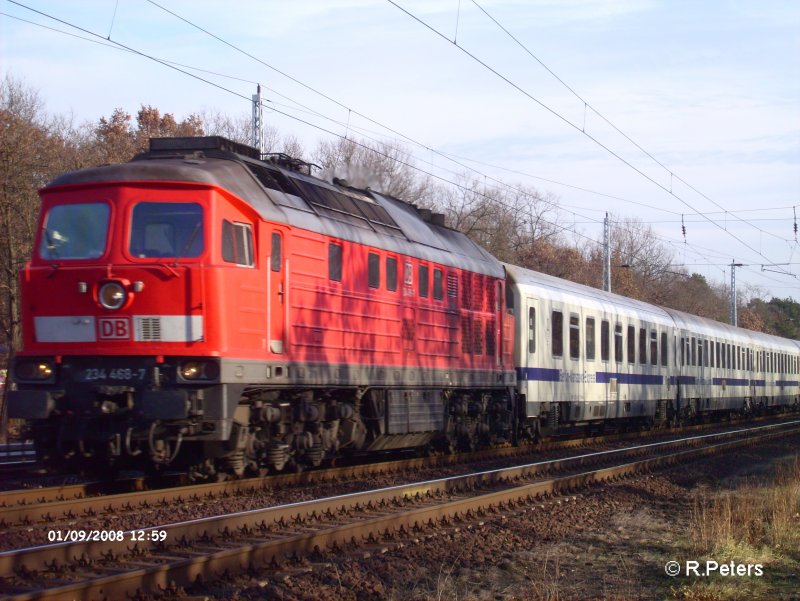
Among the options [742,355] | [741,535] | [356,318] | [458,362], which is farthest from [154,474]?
[742,355]

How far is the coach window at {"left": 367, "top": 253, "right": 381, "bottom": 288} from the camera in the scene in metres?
15.7

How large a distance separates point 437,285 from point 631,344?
41.2 ft

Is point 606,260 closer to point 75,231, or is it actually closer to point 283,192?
point 283,192

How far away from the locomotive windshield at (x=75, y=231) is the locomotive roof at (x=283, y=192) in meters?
0.38

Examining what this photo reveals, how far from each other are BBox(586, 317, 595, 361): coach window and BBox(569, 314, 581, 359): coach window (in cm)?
61

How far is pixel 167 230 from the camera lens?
40.1 feet

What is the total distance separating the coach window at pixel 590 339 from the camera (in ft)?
85.0

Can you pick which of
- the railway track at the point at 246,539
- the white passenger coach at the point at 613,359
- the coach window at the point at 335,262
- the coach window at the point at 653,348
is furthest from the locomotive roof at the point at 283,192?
the coach window at the point at 653,348

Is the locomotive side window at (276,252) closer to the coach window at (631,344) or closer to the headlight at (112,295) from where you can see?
the headlight at (112,295)

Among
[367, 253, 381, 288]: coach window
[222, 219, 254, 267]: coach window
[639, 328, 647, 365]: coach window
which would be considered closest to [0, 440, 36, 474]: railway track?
[222, 219, 254, 267]: coach window

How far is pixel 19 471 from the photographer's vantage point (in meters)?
15.3

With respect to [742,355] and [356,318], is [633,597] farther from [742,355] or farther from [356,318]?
[742,355]

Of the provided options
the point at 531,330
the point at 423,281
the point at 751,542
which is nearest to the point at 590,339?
the point at 531,330

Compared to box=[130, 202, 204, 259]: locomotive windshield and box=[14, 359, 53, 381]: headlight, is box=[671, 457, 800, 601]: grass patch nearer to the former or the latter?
box=[130, 202, 204, 259]: locomotive windshield
